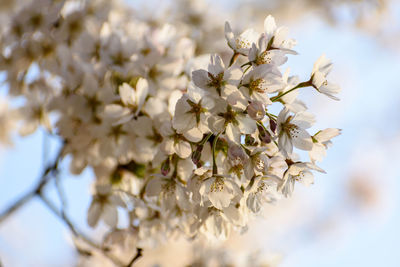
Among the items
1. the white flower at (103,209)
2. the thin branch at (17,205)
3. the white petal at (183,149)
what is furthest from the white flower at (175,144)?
the thin branch at (17,205)

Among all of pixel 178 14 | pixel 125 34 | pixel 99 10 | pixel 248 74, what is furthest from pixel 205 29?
pixel 248 74

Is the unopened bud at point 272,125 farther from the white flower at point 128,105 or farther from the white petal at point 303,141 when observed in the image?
the white flower at point 128,105

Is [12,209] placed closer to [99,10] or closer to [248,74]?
[99,10]

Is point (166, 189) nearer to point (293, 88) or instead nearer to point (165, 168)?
point (165, 168)

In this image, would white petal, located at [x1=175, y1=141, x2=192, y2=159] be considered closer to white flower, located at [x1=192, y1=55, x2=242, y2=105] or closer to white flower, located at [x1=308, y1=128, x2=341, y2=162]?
white flower, located at [x1=192, y1=55, x2=242, y2=105]

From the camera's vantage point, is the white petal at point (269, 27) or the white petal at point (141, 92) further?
the white petal at point (141, 92)

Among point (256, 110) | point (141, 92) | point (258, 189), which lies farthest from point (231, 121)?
point (141, 92)

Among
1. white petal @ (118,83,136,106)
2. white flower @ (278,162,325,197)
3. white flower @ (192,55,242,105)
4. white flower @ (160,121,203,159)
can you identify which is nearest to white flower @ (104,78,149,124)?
white petal @ (118,83,136,106)
